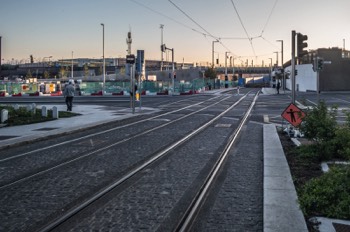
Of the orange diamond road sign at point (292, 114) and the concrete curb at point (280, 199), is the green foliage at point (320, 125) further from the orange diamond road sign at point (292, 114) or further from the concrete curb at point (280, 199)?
the orange diamond road sign at point (292, 114)

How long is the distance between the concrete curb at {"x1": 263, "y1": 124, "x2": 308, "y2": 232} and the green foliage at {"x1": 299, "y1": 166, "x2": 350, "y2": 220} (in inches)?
7.3

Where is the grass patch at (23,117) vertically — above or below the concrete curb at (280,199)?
above

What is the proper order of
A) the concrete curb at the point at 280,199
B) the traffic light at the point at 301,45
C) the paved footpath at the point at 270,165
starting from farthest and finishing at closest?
the traffic light at the point at 301,45
the paved footpath at the point at 270,165
the concrete curb at the point at 280,199

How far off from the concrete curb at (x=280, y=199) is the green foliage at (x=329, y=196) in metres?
0.19

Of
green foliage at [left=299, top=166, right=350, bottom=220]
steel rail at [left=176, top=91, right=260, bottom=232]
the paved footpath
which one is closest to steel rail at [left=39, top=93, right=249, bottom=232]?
steel rail at [left=176, top=91, right=260, bottom=232]

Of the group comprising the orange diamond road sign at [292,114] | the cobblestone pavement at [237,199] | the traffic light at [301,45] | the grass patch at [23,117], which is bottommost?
the cobblestone pavement at [237,199]

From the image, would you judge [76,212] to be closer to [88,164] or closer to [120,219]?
[120,219]

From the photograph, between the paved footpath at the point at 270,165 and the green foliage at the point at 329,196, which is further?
the green foliage at the point at 329,196

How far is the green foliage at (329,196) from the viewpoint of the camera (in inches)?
237

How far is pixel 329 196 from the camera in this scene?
6398 millimetres

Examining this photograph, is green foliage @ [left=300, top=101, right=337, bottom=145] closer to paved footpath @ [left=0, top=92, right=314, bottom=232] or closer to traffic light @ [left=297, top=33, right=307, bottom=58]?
paved footpath @ [left=0, top=92, right=314, bottom=232]

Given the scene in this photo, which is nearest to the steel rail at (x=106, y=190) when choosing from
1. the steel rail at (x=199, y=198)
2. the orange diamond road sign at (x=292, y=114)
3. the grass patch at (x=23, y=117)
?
the steel rail at (x=199, y=198)

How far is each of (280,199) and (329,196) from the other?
747 millimetres

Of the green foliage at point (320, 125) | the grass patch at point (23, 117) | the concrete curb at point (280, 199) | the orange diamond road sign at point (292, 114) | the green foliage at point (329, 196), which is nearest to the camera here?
the concrete curb at point (280, 199)
